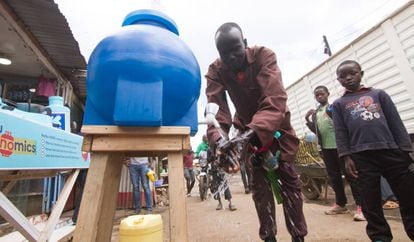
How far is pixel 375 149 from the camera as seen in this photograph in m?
1.88

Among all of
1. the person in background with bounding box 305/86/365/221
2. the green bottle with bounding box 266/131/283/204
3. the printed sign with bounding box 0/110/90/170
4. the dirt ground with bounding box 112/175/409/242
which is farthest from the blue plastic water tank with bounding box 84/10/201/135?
the person in background with bounding box 305/86/365/221

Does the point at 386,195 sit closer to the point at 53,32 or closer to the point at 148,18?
the point at 148,18

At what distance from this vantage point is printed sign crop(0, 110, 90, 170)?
1.20 meters

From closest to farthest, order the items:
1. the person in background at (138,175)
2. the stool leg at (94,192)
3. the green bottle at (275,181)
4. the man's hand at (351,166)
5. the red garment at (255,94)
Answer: the stool leg at (94,192), the red garment at (255,94), the green bottle at (275,181), the man's hand at (351,166), the person in background at (138,175)

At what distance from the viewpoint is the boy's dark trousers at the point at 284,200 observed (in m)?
1.55

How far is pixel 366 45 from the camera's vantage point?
4438 millimetres

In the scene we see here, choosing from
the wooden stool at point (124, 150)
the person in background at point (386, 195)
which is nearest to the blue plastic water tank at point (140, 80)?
the wooden stool at point (124, 150)

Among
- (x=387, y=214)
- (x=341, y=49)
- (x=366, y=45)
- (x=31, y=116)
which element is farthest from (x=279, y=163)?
(x=341, y=49)

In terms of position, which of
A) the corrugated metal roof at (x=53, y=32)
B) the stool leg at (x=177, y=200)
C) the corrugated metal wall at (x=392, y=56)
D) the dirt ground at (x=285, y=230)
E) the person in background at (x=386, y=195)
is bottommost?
the dirt ground at (x=285, y=230)

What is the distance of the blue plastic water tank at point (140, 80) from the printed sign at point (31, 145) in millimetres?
460

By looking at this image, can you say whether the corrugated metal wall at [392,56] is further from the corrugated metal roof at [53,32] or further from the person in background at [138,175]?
the corrugated metal roof at [53,32]

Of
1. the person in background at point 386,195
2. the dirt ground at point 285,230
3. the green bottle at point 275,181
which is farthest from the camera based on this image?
the person in background at point 386,195

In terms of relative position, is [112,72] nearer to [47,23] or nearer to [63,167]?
[63,167]

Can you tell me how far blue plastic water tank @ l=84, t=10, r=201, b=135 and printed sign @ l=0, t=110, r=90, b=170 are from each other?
1.51ft
